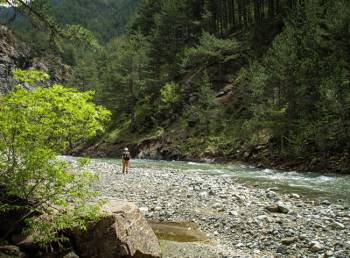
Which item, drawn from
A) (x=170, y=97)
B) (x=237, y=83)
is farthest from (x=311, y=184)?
(x=170, y=97)

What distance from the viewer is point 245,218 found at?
42.4ft

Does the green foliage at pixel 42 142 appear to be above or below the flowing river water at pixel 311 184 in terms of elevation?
above

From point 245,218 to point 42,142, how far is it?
855 cm

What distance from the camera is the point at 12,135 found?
7309 mm

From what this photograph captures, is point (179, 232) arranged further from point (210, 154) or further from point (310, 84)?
point (210, 154)

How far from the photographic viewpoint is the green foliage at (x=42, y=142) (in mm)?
7164

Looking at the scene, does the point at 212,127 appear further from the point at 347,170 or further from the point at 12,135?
the point at 12,135

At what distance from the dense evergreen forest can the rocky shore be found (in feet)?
24.3

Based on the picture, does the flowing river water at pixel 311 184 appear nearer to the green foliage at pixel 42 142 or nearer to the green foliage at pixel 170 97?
the green foliage at pixel 42 142

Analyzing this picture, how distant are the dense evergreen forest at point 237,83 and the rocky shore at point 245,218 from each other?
24.3ft

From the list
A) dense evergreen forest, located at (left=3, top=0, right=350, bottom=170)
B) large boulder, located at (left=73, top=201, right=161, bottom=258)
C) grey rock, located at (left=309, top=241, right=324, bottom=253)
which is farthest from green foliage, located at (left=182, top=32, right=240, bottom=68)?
large boulder, located at (left=73, top=201, right=161, bottom=258)

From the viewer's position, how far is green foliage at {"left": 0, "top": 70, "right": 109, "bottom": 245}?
716 cm

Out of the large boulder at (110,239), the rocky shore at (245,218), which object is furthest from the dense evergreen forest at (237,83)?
the rocky shore at (245,218)

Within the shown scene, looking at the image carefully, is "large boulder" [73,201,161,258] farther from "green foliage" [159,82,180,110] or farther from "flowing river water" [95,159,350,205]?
"green foliage" [159,82,180,110]
